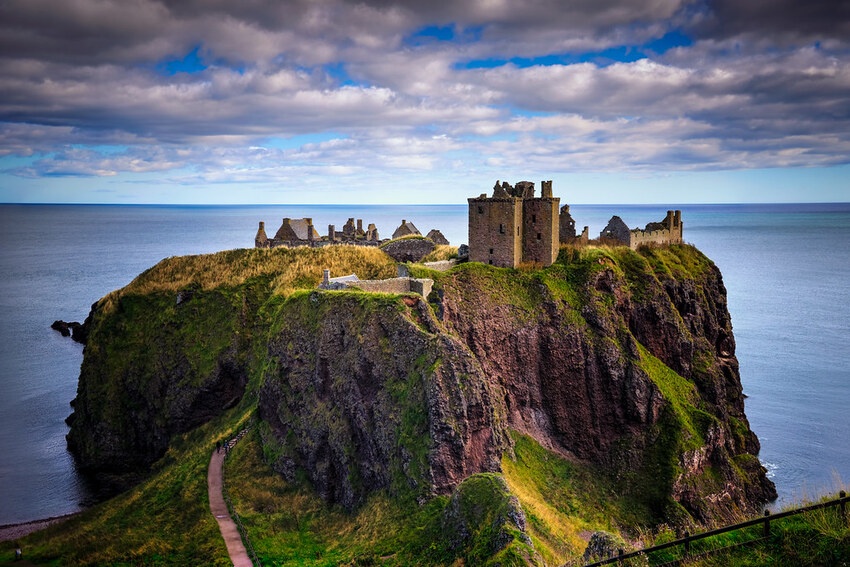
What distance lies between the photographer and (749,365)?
9406cm

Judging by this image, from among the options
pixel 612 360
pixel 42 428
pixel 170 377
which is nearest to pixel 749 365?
pixel 612 360

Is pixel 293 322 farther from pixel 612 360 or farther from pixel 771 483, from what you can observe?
pixel 771 483

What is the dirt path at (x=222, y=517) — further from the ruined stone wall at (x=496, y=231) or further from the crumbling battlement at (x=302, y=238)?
the crumbling battlement at (x=302, y=238)

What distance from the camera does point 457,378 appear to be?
4091 cm

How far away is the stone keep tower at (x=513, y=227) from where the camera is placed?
186ft

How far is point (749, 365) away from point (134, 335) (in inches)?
3080

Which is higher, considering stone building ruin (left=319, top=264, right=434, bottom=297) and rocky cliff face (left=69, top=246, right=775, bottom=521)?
stone building ruin (left=319, top=264, right=434, bottom=297)

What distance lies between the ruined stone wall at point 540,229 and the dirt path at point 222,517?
96.4 ft

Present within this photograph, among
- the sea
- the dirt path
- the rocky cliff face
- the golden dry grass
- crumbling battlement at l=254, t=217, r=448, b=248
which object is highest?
crumbling battlement at l=254, t=217, r=448, b=248

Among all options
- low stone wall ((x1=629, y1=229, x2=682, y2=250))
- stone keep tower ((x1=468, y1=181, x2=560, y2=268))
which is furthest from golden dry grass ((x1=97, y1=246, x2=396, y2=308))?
low stone wall ((x1=629, y1=229, x2=682, y2=250))

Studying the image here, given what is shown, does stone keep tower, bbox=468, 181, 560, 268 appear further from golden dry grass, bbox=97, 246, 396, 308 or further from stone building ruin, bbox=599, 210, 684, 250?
stone building ruin, bbox=599, 210, 684, 250

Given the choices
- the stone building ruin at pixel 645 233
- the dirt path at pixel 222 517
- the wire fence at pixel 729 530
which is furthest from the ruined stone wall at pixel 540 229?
the wire fence at pixel 729 530

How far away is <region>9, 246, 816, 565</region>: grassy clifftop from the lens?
39.2 meters

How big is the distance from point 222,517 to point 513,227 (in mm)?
30762
